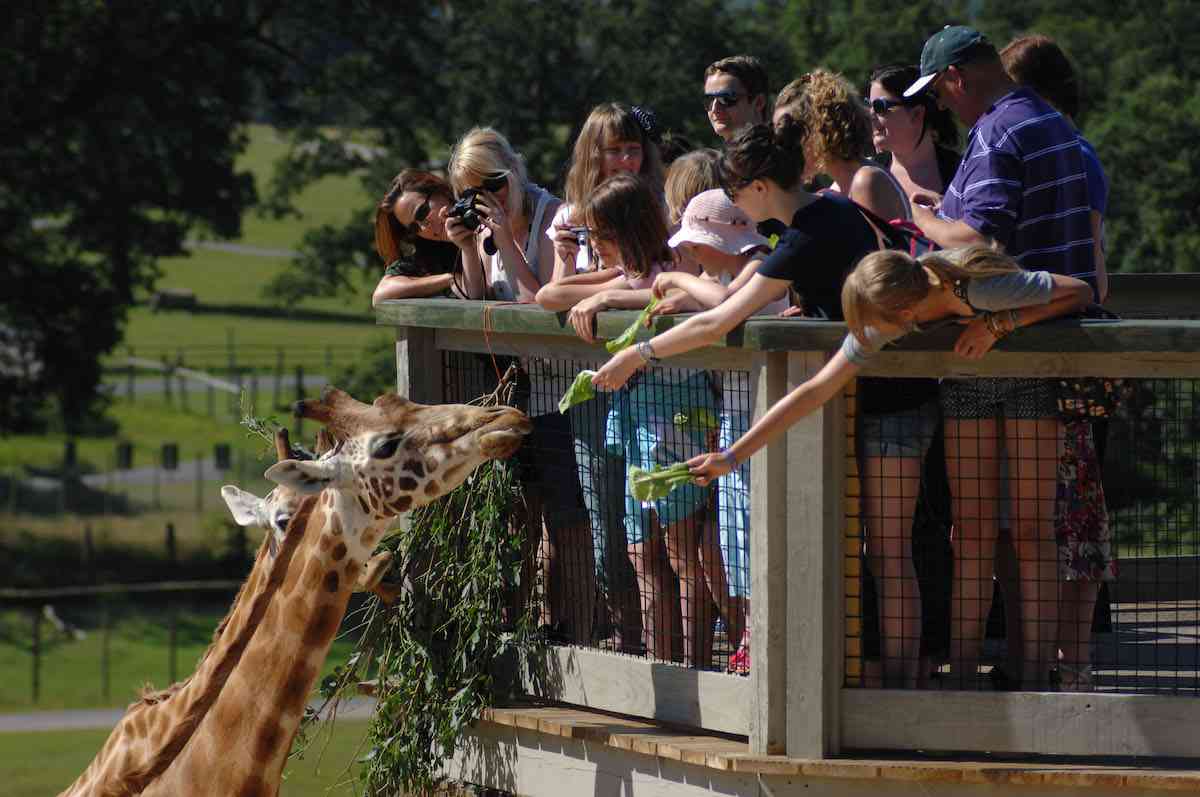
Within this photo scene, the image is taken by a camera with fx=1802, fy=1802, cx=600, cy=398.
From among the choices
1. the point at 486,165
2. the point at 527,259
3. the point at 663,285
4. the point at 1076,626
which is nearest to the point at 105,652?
the point at 527,259

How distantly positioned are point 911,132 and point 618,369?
1686mm

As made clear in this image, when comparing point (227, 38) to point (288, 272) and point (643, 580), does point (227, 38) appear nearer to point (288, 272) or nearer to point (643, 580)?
point (288, 272)

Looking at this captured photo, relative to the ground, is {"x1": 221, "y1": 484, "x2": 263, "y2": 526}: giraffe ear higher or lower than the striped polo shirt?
lower

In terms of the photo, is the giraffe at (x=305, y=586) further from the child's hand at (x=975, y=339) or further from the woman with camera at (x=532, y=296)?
the child's hand at (x=975, y=339)

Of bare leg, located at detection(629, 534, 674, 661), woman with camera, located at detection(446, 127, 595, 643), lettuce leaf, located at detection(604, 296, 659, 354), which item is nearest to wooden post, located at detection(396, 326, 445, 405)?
woman with camera, located at detection(446, 127, 595, 643)

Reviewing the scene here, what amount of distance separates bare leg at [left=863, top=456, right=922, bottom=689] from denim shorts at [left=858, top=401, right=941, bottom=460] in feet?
0.09

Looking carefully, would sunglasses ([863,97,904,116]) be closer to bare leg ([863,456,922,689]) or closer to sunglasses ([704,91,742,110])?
sunglasses ([704,91,742,110])

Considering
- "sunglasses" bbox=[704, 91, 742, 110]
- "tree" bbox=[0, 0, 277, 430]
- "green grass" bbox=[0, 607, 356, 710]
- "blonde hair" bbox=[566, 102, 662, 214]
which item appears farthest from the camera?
"tree" bbox=[0, 0, 277, 430]

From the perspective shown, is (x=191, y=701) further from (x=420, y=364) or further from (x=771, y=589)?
(x=771, y=589)

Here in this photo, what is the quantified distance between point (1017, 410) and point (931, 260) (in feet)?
2.25

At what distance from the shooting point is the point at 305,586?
589 centimetres

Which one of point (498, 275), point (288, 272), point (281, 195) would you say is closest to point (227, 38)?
point (281, 195)

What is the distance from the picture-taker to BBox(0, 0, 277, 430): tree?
27.4 m

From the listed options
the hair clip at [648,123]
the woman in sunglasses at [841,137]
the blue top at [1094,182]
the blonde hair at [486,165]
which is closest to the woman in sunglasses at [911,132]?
the woman in sunglasses at [841,137]
